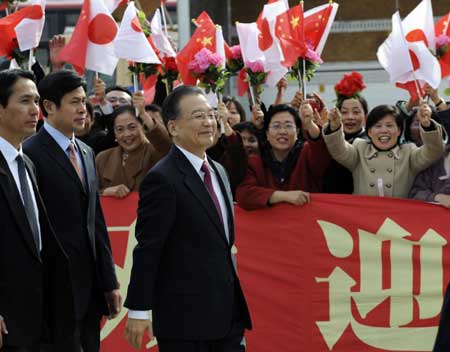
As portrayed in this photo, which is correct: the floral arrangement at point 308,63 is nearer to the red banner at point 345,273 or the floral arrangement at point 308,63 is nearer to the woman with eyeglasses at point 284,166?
the woman with eyeglasses at point 284,166


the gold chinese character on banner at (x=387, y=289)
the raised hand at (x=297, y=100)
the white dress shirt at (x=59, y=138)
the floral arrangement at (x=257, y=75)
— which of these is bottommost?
the gold chinese character on banner at (x=387, y=289)

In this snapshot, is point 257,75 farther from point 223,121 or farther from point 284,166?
point 284,166

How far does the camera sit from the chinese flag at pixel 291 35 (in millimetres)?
8109

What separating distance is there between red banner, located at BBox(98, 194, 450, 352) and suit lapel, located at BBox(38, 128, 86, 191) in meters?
2.07

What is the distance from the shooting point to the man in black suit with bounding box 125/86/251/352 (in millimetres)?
5062

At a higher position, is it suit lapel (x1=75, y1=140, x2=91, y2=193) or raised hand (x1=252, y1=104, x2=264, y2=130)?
raised hand (x1=252, y1=104, x2=264, y2=130)

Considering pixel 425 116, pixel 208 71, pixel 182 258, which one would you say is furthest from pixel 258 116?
pixel 182 258

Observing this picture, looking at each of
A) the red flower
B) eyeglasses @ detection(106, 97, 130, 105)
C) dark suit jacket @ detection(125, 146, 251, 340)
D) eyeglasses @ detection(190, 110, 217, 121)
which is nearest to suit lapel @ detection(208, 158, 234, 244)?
dark suit jacket @ detection(125, 146, 251, 340)

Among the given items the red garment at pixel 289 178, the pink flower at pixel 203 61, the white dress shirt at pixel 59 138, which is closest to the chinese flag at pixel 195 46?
the pink flower at pixel 203 61

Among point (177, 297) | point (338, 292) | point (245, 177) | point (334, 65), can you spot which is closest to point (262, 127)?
point (245, 177)

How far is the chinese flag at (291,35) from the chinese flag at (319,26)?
0.12 metres

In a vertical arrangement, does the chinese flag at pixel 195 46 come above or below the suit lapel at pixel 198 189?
above

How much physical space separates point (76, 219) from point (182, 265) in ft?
2.69

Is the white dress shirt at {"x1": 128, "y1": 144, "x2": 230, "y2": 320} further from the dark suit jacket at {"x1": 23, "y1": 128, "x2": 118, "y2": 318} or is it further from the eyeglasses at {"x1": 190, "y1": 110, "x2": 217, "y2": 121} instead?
the dark suit jacket at {"x1": 23, "y1": 128, "x2": 118, "y2": 318}
